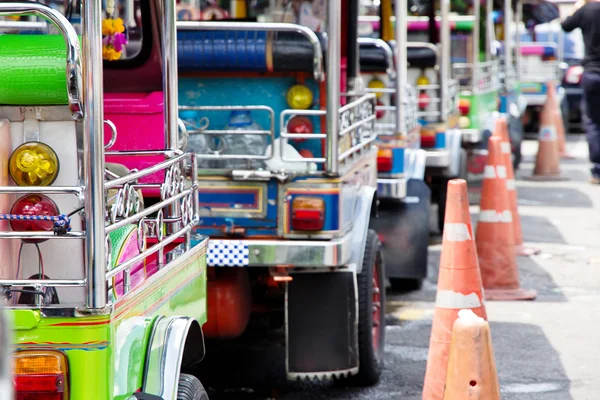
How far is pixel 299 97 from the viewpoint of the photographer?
5570 millimetres

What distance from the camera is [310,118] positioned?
5.73 metres

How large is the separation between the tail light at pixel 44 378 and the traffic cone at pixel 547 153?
12058 millimetres

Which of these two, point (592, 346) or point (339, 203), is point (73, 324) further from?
point (592, 346)

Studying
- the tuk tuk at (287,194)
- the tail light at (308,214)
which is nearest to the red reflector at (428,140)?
the tuk tuk at (287,194)

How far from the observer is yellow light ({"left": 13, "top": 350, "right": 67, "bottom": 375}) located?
9.05 feet

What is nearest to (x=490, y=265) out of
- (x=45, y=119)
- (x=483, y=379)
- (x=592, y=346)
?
(x=592, y=346)

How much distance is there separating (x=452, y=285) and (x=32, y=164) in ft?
7.26

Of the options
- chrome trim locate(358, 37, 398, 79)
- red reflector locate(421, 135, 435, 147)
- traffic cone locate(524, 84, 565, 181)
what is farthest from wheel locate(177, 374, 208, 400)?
traffic cone locate(524, 84, 565, 181)

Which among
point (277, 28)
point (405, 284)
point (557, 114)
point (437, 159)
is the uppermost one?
point (277, 28)

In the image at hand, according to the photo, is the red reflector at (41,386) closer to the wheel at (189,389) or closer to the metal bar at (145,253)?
the metal bar at (145,253)

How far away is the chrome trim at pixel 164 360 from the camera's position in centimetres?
315

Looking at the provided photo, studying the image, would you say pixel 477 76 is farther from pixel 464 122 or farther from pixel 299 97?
pixel 299 97

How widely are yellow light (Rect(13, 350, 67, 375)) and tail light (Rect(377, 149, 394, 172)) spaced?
471 cm

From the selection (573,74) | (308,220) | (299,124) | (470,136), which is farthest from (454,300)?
(573,74)
